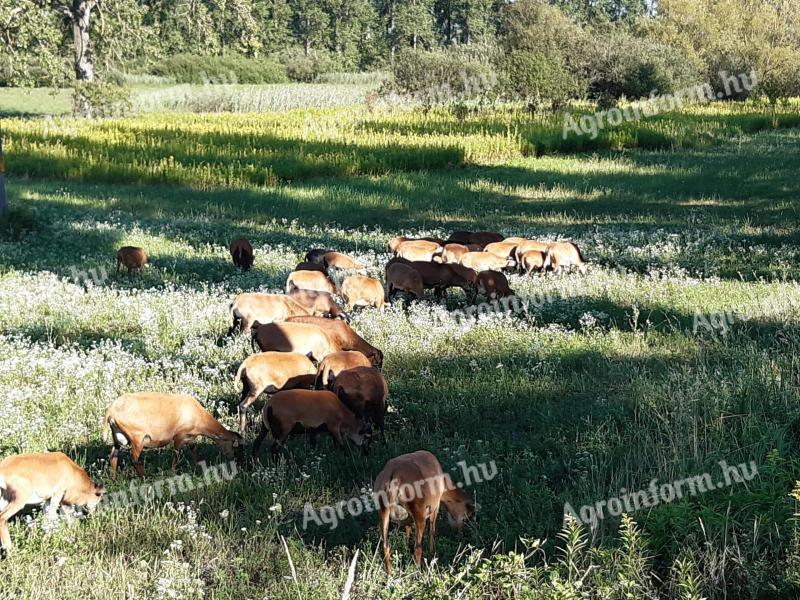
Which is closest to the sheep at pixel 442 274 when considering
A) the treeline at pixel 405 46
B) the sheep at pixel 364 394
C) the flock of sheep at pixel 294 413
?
the flock of sheep at pixel 294 413

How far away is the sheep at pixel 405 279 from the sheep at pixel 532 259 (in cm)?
238

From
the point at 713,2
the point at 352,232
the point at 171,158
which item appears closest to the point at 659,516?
the point at 352,232

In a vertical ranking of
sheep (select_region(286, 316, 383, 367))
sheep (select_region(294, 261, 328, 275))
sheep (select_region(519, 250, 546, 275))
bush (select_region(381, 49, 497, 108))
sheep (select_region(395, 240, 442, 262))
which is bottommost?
sheep (select_region(519, 250, 546, 275))

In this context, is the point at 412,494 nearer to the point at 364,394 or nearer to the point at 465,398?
the point at 364,394

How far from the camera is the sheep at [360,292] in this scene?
10508 mm

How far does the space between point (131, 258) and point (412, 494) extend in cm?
937

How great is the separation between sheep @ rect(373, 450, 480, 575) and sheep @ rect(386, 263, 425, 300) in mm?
6139

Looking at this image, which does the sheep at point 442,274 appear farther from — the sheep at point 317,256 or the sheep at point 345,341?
the sheep at point 345,341

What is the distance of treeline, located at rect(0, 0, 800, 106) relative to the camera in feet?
143

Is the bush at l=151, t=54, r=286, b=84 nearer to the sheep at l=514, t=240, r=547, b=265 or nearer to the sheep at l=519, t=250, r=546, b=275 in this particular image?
the sheep at l=514, t=240, r=547, b=265

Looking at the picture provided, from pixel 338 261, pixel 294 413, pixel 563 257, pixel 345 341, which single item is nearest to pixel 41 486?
pixel 294 413

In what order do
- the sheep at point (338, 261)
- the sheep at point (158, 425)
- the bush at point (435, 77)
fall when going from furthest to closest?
the bush at point (435, 77) < the sheep at point (338, 261) < the sheep at point (158, 425)

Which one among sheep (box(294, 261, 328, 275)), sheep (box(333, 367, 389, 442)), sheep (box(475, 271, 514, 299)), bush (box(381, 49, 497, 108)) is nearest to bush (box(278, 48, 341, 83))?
bush (box(381, 49, 497, 108))

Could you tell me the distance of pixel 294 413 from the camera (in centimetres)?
616
